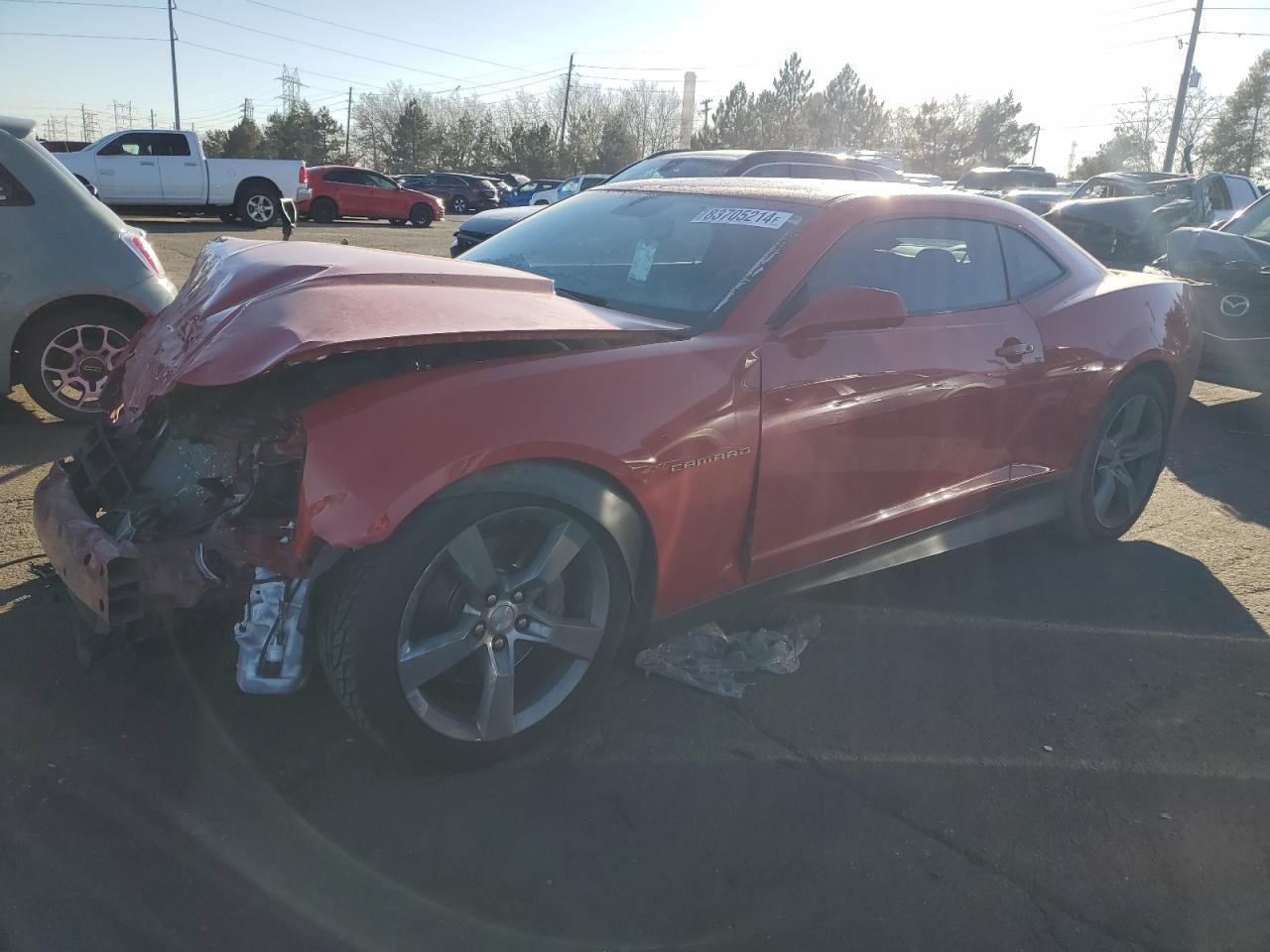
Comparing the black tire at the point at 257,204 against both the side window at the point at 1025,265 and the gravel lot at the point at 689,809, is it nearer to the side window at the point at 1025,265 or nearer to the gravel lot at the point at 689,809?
the gravel lot at the point at 689,809

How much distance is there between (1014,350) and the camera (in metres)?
3.66

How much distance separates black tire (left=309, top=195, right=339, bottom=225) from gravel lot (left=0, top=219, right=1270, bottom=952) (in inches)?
948

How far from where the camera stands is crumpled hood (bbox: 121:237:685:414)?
2.25m

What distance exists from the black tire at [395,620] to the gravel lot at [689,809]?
0.18 m

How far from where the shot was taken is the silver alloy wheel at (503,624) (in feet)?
7.79

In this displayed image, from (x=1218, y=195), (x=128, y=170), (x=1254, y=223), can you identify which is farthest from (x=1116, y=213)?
(x=128, y=170)

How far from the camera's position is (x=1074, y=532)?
440 cm

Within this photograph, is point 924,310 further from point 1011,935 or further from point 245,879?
point 245,879

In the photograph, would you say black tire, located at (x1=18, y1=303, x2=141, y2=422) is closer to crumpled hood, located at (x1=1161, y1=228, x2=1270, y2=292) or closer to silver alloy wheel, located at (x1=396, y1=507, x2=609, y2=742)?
silver alloy wheel, located at (x1=396, y1=507, x2=609, y2=742)

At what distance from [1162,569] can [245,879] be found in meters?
3.97

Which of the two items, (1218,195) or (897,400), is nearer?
(897,400)

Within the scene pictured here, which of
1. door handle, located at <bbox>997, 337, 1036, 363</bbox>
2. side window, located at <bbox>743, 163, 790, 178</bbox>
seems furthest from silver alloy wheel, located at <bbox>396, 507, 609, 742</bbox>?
side window, located at <bbox>743, 163, 790, 178</bbox>

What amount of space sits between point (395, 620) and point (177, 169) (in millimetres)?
21399

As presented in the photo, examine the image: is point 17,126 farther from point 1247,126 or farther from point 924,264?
point 1247,126
